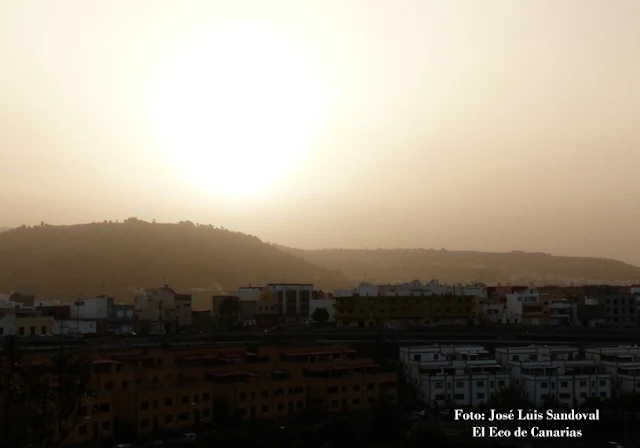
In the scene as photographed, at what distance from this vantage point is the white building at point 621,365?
1050 inches

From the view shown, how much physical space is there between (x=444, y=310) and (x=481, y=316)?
113 inches

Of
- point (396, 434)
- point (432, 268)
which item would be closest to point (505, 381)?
point (396, 434)

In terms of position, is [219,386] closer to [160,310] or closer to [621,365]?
[621,365]

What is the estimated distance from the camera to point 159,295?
45.8 m

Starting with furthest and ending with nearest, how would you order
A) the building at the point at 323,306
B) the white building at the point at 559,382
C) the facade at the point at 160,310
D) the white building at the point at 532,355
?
the building at the point at 323,306 < the facade at the point at 160,310 < the white building at the point at 532,355 < the white building at the point at 559,382

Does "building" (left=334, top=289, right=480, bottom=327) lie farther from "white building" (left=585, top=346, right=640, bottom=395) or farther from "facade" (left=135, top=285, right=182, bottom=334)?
"white building" (left=585, top=346, right=640, bottom=395)

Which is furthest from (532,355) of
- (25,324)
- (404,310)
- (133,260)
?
(133,260)

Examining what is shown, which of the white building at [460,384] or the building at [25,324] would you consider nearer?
the white building at [460,384]

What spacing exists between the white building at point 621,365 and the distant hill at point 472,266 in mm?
90009

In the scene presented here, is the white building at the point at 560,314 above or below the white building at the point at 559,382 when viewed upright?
above

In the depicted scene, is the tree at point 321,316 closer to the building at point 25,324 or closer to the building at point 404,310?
the building at point 404,310

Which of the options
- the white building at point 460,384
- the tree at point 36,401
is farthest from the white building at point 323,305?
the tree at point 36,401

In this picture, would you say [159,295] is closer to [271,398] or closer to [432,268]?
[271,398]

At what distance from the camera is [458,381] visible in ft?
86.0
